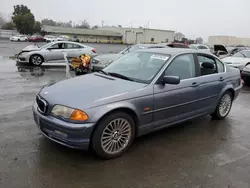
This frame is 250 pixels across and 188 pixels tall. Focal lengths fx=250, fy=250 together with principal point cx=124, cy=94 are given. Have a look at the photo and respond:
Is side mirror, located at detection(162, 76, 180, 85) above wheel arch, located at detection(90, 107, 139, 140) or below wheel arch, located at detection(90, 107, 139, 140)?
above

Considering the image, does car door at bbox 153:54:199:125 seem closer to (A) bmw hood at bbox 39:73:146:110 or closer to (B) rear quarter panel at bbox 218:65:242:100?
(A) bmw hood at bbox 39:73:146:110

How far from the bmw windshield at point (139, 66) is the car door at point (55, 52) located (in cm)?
943

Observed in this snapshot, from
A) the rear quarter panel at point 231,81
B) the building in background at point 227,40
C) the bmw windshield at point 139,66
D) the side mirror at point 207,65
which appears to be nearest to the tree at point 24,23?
the building in background at point 227,40

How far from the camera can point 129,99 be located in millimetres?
3721

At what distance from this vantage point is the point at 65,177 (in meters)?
3.22

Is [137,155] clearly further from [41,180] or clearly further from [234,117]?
[234,117]

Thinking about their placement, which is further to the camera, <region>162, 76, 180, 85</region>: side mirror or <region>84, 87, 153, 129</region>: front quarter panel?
<region>162, 76, 180, 85</region>: side mirror

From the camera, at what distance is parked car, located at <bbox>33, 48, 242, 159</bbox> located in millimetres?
3436

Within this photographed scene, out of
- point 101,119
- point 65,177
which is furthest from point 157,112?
point 65,177

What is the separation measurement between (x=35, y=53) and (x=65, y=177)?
37.4ft

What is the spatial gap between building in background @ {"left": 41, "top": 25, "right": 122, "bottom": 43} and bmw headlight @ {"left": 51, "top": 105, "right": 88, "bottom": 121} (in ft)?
225

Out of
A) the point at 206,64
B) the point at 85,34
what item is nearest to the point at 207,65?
the point at 206,64

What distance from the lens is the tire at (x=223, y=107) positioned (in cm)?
550

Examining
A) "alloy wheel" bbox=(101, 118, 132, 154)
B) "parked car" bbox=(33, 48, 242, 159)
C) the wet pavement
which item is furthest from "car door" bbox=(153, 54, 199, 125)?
"alloy wheel" bbox=(101, 118, 132, 154)
